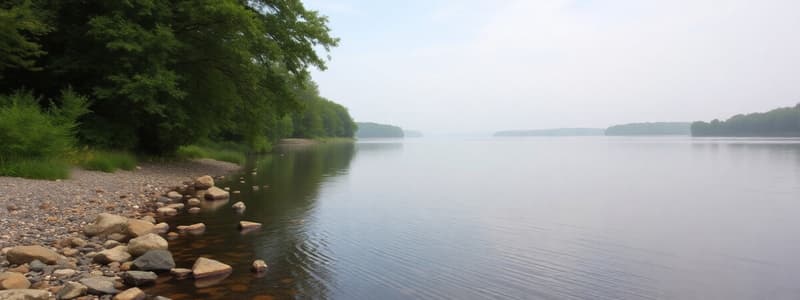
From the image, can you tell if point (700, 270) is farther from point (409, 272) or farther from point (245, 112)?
point (245, 112)

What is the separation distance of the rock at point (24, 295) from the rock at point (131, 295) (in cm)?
82

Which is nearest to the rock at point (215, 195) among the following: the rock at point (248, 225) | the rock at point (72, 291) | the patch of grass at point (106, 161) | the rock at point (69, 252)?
the rock at point (248, 225)

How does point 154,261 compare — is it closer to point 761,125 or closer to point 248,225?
point 248,225

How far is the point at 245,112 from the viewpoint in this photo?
964 inches

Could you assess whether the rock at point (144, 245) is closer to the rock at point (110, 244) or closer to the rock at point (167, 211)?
the rock at point (110, 244)

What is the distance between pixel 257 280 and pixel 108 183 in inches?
446

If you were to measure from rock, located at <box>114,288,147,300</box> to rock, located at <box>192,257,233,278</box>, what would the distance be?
3.38 ft

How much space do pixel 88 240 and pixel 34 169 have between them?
698 cm

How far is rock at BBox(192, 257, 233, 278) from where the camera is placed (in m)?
7.69

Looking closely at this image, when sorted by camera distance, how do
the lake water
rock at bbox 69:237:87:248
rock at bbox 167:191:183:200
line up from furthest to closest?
rock at bbox 167:191:183:200
rock at bbox 69:237:87:248
the lake water

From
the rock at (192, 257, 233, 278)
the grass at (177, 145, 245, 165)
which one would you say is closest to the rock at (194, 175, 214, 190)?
the grass at (177, 145, 245, 165)

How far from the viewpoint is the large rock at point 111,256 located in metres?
8.00

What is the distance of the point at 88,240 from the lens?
30.4ft

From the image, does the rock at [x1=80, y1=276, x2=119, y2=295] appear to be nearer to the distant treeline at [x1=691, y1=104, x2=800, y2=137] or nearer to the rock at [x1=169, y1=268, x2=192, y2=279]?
the rock at [x1=169, y1=268, x2=192, y2=279]
